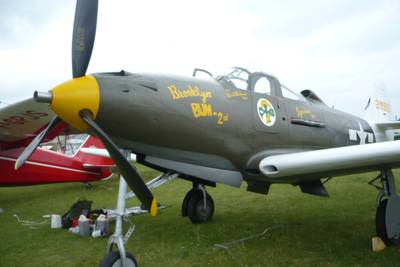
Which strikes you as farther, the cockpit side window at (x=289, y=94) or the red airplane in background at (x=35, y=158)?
the red airplane in background at (x=35, y=158)

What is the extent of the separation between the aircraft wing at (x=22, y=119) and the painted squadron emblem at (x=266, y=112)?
206 inches

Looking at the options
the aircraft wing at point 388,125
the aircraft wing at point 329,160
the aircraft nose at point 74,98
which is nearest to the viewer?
the aircraft nose at point 74,98

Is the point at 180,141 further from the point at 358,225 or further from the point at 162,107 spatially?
the point at 358,225

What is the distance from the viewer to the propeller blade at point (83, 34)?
351cm

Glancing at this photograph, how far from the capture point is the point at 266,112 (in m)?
5.09

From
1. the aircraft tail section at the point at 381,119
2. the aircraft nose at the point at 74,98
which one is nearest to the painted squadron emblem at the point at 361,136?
the aircraft tail section at the point at 381,119

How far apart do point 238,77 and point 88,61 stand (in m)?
2.23

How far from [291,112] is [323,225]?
2.18 meters

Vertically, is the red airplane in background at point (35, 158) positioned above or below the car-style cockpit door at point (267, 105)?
below

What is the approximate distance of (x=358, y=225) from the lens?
6172 mm

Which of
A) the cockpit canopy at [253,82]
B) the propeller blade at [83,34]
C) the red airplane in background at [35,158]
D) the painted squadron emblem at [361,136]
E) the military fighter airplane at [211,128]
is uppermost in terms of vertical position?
the propeller blade at [83,34]

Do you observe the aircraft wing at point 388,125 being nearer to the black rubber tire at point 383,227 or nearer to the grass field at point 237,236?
the grass field at point 237,236

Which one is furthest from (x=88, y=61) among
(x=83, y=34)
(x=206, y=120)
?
(x=206, y=120)

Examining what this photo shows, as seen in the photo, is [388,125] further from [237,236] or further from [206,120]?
[206,120]
